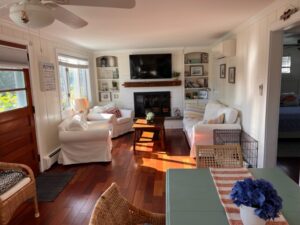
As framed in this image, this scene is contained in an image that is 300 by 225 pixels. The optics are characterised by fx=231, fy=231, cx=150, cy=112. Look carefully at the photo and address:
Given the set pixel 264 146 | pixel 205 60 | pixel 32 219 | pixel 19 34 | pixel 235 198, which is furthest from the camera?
pixel 205 60

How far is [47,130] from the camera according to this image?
404cm

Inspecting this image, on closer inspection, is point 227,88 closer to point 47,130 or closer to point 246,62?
point 246,62

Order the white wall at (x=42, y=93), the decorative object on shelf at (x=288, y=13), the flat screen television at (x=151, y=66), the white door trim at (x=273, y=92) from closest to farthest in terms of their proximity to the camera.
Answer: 1. the decorative object on shelf at (x=288, y=13)
2. the white door trim at (x=273, y=92)
3. the white wall at (x=42, y=93)
4. the flat screen television at (x=151, y=66)

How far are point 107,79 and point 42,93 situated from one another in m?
3.18

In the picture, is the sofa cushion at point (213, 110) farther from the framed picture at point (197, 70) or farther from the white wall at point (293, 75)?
the white wall at point (293, 75)

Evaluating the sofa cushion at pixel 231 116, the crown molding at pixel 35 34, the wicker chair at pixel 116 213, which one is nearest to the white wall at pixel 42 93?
the crown molding at pixel 35 34

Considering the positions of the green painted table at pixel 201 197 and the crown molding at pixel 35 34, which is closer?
the green painted table at pixel 201 197

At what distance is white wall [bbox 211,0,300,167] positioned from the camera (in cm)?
295

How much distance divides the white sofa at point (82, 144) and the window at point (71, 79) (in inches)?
36.6

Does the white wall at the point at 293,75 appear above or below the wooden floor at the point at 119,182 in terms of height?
above

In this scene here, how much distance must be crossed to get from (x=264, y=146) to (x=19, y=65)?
11.6 ft

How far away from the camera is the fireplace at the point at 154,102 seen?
6.79m

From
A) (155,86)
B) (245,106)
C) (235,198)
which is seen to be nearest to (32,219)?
(235,198)

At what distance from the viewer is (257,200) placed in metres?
1.06
